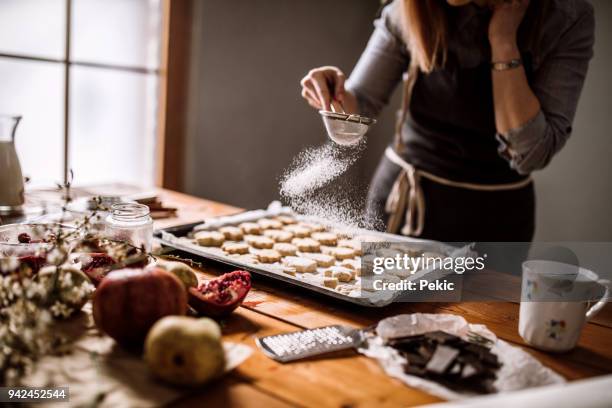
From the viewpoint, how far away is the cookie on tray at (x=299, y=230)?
1.57m

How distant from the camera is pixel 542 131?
5.40 ft

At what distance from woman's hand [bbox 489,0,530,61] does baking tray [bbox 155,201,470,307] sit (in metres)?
0.59

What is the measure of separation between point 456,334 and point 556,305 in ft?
0.54

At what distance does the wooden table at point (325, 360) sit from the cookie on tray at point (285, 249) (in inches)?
6.2

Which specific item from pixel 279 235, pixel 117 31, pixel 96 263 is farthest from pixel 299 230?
pixel 117 31

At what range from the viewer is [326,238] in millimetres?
1521

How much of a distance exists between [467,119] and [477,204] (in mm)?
281

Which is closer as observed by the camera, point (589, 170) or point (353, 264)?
point (353, 264)

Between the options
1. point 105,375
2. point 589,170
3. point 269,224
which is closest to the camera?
point 105,375

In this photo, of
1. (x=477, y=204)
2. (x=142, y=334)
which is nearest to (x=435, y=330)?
(x=142, y=334)

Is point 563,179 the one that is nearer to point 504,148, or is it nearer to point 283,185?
point 504,148

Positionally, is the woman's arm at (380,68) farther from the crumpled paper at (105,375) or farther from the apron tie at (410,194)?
the crumpled paper at (105,375)

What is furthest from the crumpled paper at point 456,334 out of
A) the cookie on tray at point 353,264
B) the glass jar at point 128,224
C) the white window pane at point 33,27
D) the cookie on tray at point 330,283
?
the white window pane at point 33,27

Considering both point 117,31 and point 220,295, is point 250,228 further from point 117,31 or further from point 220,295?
point 117,31
